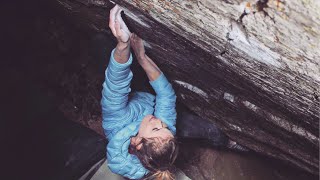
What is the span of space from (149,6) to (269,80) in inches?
37.6

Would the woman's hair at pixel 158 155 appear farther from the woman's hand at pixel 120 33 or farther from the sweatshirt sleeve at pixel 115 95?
the woman's hand at pixel 120 33

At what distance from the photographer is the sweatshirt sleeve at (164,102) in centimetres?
277

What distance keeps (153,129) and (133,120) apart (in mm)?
316

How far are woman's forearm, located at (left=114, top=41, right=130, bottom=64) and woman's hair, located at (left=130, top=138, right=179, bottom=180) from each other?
658 mm

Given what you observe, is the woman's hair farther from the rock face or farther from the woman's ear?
the rock face

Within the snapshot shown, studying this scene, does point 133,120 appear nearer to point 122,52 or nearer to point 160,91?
point 160,91

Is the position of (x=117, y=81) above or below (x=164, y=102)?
above

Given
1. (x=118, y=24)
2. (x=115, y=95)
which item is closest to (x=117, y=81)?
(x=115, y=95)

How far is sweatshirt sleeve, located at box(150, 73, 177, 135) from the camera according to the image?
9.08 feet

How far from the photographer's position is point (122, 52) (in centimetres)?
234

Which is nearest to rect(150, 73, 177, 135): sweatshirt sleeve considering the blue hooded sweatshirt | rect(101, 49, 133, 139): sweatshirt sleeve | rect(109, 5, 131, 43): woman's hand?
the blue hooded sweatshirt

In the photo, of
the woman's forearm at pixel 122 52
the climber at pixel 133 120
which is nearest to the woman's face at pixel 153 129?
the climber at pixel 133 120

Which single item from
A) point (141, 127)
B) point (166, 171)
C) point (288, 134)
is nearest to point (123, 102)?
point (141, 127)

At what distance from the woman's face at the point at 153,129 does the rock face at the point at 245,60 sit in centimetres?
60
